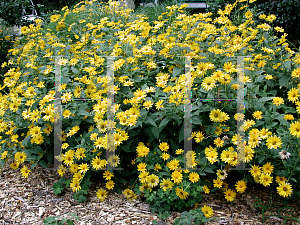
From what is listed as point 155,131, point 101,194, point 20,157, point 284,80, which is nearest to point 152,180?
point 155,131

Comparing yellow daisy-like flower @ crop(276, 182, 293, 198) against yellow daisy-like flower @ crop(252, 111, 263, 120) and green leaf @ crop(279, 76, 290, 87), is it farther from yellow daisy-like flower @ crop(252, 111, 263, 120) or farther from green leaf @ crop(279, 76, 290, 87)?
green leaf @ crop(279, 76, 290, 87)

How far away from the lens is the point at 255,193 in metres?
2.18

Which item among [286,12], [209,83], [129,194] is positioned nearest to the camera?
[209,83]

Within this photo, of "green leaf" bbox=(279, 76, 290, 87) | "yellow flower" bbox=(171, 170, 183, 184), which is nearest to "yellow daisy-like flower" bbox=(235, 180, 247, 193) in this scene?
"yellow flower" bbox=(171, 170, 183, 184)

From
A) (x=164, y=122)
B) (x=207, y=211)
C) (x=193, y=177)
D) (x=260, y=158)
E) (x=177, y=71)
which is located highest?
(x=177, y=71)

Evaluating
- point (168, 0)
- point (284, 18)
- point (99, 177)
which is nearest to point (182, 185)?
point (99, 177)

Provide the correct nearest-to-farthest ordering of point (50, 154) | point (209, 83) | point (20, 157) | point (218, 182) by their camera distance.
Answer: point (209, 83) → point (218, 182) → point (20, 157) → point (50, 154)

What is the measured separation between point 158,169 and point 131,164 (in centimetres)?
35

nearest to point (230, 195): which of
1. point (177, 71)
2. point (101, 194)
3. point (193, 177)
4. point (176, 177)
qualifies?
point (193, 177)

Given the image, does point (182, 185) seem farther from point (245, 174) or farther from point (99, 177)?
point (99, 177)

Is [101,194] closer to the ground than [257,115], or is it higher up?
closer to the ground

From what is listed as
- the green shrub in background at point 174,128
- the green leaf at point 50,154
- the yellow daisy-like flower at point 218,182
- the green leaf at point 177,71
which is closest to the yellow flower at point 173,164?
the green shrub in background at point 174,128

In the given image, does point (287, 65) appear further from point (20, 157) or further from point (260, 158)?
→ point (20, 157)

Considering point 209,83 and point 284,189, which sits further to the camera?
point 209,83
